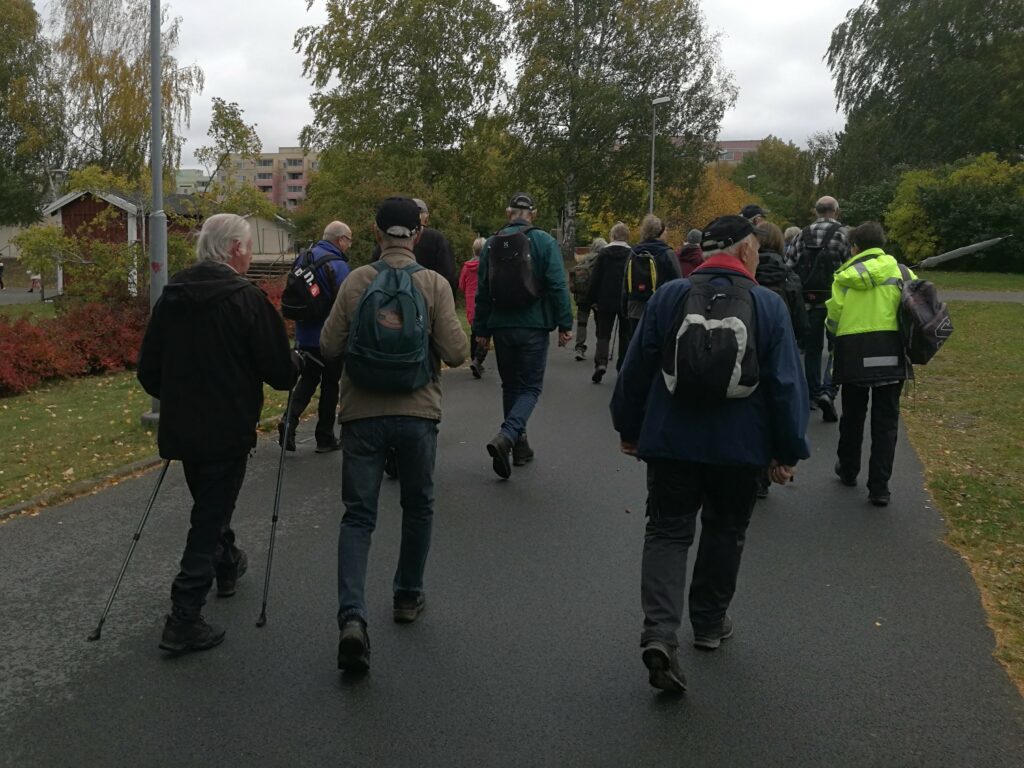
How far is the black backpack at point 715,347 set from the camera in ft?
12.1

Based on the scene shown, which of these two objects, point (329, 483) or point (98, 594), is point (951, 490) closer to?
point (329, 483)

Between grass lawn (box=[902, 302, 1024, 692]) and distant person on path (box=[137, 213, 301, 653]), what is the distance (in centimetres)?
335

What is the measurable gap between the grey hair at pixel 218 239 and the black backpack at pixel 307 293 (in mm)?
2861

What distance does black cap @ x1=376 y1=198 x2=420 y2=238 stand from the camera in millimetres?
4309

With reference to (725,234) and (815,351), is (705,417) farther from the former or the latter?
(815,351)

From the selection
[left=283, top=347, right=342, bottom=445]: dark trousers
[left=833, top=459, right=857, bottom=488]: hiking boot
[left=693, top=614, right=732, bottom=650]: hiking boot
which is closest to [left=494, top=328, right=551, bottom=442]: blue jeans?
[left=283, top=347, right=342, bottom=445]: dark trousers

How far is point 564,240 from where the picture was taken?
44.6 meters

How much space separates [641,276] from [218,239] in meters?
6.88

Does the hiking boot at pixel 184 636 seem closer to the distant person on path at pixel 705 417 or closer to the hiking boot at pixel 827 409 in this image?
the distant person on path at pixel 705 417

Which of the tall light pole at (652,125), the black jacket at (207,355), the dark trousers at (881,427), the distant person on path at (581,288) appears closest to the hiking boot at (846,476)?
the dark trousers at (881,427)

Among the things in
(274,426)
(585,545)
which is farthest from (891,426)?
(274,426)

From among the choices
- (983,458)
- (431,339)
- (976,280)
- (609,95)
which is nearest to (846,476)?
(983,458)

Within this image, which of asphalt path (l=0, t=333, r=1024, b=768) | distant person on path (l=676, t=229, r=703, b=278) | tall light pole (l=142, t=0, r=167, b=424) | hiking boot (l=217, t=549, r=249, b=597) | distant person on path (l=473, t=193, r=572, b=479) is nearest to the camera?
asphalt path (l=0, t=333, r=1024, b=768)

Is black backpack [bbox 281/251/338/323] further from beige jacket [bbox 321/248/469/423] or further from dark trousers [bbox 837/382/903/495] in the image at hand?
dark trousers [bbox 837/382/903/495]
